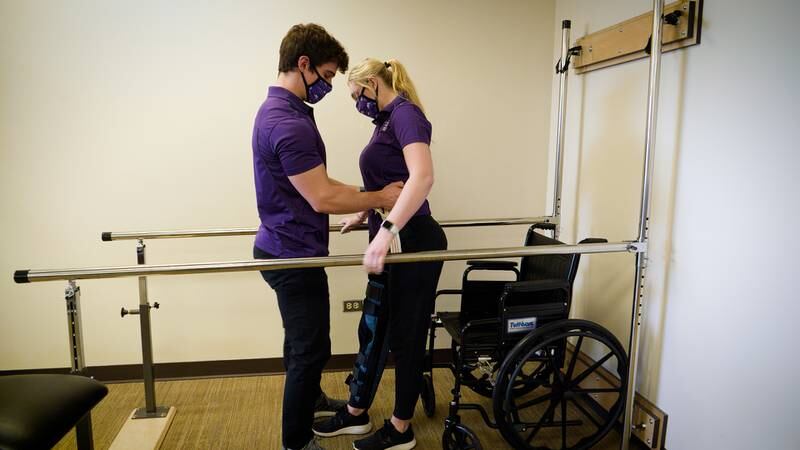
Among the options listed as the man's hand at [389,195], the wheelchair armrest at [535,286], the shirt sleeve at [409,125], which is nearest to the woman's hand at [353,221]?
the man's hand at [389,195]

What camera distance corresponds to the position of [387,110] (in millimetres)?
1743

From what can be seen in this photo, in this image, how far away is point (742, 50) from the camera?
5.27ft

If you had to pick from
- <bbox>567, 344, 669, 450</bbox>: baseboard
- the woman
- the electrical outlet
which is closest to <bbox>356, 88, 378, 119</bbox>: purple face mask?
the woman

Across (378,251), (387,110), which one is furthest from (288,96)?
(378,251)

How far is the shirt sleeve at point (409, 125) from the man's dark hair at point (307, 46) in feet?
0.93

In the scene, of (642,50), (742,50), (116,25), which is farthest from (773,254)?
(116,25)

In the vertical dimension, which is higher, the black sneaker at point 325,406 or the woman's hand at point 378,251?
the woman's hand at point 378,251

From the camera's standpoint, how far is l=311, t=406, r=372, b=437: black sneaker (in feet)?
7.21

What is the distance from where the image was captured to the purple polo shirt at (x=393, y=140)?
5.37 feet

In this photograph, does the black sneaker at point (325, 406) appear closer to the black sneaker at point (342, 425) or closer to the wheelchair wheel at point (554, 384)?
the black sneaker at point (342, 425)

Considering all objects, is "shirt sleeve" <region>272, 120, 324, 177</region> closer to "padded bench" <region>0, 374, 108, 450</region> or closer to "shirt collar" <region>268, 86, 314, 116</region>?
"shirt collar" <region>268, 86, 314, 116</region>

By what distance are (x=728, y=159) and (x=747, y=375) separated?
689 mm

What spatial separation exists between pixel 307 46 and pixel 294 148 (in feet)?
1.16

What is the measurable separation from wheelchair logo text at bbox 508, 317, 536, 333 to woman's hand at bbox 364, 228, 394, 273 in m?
0.67
